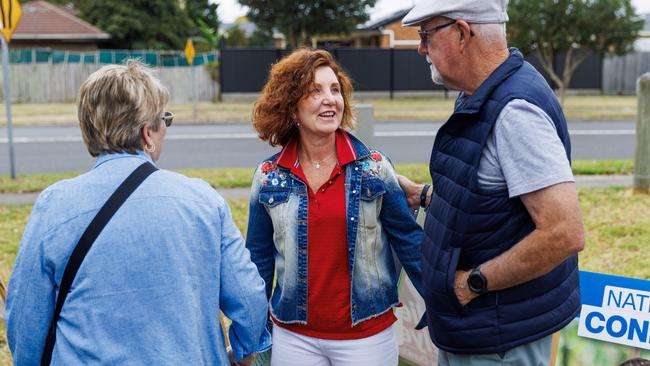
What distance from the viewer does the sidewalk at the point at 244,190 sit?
8907 mm

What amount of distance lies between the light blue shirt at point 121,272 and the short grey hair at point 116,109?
0.05 m

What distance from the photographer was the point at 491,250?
7.29 feet

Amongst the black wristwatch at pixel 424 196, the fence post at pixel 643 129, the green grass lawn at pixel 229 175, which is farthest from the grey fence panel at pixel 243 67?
the black wristwatch at pixel 424 196

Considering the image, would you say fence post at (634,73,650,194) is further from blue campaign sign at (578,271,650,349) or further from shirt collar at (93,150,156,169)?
shirt collar at (93,150,156,169)

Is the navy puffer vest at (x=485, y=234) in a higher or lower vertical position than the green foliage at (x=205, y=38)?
lower

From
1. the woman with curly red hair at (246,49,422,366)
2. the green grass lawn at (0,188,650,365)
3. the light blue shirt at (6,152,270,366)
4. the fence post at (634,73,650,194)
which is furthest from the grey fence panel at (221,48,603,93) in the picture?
the light blue shirt at (6,152,270,366)

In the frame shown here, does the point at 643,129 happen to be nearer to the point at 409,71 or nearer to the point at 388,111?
the point at 388,111

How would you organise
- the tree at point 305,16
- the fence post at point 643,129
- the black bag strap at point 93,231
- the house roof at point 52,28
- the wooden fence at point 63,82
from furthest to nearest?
the house roof at point 52,28, the tree at point 305,16, the wooden fence at point 63,82, the fence post at point 643,129, the black bag strap at point 93,231

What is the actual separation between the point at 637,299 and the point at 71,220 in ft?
7.31

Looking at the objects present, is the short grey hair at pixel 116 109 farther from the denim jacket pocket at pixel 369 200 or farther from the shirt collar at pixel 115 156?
the denim jacket pocket at pixel 369 200

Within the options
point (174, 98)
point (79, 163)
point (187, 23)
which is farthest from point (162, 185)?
point (187, 23)

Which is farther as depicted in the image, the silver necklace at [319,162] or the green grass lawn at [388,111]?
the green grass lawn at [388,111]

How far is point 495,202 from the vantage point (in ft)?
7.12

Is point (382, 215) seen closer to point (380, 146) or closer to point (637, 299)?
point (637, 299)
